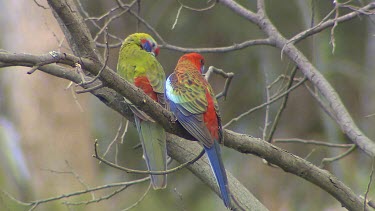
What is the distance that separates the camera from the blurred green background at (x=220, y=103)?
7785 millimetres

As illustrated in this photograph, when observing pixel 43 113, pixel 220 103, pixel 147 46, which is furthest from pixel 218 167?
pixel 220 103

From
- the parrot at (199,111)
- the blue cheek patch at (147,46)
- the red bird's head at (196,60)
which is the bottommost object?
the parrot at (199,111)

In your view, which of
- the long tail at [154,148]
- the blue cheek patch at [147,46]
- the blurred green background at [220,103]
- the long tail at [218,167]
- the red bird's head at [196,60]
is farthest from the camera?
the blurred green background at [220,103]

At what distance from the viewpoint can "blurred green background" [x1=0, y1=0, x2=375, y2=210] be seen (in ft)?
25.5

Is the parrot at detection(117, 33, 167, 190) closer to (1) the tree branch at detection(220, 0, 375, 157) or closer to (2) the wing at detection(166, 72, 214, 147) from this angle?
(2) the wing at detection(166, 72, 214, 147)

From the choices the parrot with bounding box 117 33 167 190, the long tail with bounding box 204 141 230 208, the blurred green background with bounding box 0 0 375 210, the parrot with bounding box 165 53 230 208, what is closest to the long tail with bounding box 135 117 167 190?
the parrot with bounding box 117 33 167 190

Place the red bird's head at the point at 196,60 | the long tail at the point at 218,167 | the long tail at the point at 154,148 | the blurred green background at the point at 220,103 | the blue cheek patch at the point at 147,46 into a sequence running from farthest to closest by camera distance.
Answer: the blurred green background at the point at 220,103 < the blue cheek patch at the point at 147,46 < the red bird's head at the point at 196,60 < the long tail at the point at 154,148 < the long tail at the point at 218,167

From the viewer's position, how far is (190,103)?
4.31m

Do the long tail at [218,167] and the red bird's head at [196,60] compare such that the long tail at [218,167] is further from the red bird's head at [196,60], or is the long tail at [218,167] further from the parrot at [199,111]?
the red bird's head at [196,60]

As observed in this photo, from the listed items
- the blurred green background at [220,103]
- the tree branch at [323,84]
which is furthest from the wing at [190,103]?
the blurred green background at [220,103]

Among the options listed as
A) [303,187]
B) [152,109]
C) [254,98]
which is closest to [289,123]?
[254,98]

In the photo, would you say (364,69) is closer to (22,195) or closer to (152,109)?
(22,195)

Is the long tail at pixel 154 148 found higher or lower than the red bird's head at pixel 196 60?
lower

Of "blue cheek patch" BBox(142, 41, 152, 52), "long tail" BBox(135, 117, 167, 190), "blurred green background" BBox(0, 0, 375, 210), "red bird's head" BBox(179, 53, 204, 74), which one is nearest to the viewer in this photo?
"long tail" BBox(135, 117, 167, 190)
